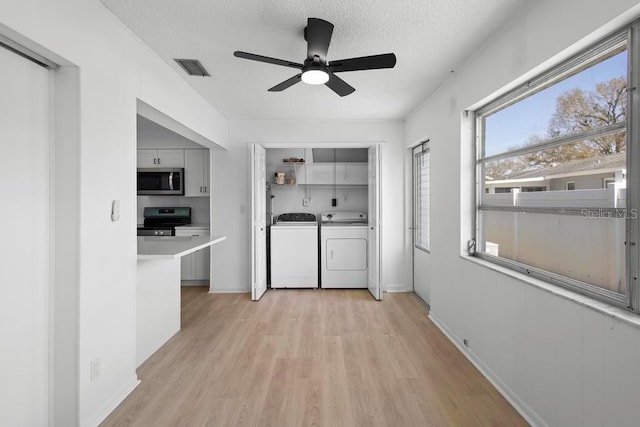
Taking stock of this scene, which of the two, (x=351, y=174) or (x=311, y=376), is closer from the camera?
(x=311, y=376)

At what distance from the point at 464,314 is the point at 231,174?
3.21 meters

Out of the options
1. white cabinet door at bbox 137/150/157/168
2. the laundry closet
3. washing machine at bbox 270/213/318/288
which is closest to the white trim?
the laundry closet

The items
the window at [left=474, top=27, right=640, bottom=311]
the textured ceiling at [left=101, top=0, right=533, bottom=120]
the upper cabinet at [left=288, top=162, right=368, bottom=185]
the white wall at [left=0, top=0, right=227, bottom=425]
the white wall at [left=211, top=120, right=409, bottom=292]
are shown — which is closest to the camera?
the window at [left=474, top=27, right=640, bottom=311]

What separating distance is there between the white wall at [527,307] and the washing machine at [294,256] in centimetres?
182

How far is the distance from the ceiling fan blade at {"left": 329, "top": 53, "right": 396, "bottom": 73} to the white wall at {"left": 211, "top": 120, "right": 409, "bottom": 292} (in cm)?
219

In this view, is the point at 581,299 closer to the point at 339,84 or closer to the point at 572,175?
the point at 572,175

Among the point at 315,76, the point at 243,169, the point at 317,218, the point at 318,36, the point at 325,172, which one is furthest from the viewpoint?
the point at 317,218

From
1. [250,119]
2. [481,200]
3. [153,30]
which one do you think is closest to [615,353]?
[481,200]

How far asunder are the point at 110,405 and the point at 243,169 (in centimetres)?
298

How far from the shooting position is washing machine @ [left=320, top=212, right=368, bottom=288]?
4406mm

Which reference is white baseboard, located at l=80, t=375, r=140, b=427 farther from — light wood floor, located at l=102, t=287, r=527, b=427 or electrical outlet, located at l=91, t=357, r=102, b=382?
electrical outlet, located at l=91, t=357, r=102, b=382

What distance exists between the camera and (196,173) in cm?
464

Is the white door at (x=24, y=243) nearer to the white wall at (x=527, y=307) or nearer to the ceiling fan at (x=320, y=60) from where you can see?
the ceiling fan at (x=320, y=60)

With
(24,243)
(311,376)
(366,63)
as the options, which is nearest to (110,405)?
(24,243)
